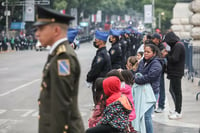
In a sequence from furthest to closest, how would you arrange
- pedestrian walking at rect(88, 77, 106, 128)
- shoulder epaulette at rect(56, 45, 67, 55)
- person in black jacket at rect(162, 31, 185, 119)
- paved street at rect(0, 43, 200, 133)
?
person in black jacket at rect(162, 31, 185, 119) → paved street at rect(0, 43, 200, 133) → pedestrian walking at rect(88, 77, 106, 128) → shoulder epaulette at rect(56, 45, 67, 55)

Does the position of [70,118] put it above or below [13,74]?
above

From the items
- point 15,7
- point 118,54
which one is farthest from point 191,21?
point 15,7

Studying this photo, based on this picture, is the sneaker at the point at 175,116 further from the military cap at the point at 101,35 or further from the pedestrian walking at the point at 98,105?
the pedestrian walking at the point at 98,105

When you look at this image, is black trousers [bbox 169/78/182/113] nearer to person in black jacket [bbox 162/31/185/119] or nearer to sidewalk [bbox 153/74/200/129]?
person in black jacket [bbox 162/31/185/119]

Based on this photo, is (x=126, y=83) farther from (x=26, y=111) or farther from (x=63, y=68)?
(x=26, y=111)

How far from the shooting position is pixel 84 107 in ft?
47.2

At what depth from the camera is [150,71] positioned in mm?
9836

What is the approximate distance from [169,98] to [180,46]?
14.0ft

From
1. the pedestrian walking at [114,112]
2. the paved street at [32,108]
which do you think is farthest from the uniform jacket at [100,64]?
the pedestrian walking at [114,112]

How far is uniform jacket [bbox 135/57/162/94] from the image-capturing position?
9617 millimetres

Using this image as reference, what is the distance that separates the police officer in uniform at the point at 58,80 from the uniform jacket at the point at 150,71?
4888mm

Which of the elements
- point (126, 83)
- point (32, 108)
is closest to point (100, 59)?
point (126, 83)

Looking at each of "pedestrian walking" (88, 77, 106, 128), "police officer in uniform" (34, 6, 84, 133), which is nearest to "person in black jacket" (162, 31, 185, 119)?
"pedestrian walking" (88, 77, 106, 128)

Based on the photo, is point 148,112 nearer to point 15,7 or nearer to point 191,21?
point 191,21
